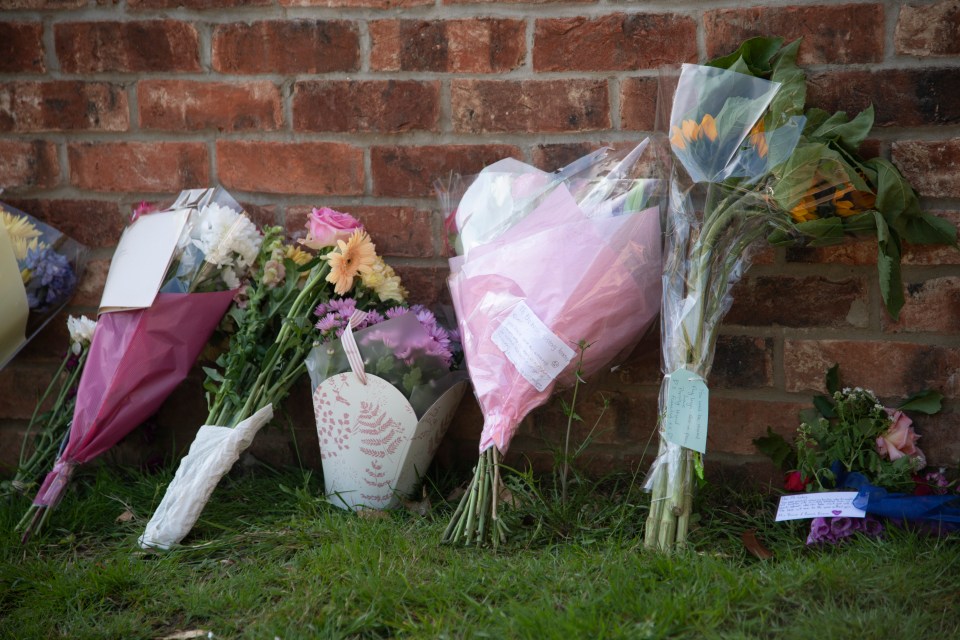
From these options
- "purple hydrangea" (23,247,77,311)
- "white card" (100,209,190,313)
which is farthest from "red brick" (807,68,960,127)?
"purple hydrangea" (23,247,77,311)

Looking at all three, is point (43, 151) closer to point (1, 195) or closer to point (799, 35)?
point (1, 195)

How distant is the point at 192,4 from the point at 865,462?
1.59 m

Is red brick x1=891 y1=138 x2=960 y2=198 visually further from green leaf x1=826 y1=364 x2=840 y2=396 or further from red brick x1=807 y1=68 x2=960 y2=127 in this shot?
green leaf x1=826 y1=364 x2=840 y2=396

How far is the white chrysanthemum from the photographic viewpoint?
1673 millimetres

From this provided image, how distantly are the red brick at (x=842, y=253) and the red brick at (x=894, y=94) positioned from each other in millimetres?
211

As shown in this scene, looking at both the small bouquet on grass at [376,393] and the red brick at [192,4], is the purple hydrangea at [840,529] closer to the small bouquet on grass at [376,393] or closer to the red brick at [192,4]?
the small bouquet on grass at [376,393]

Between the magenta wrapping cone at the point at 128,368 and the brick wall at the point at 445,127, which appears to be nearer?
the brick wall at the point at 445,127

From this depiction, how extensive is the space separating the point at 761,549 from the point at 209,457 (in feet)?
3.19

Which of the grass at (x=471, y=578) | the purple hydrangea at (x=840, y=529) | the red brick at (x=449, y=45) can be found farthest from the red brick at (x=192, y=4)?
the purple hydrangea at (x=840, y=529)

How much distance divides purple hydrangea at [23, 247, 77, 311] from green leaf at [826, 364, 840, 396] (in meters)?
1.57

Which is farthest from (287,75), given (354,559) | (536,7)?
(354,559)

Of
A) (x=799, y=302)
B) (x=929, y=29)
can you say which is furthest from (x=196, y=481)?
(x=929, y=29)

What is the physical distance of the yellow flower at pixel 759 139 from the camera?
4.50 ft

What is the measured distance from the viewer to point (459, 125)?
5.68 ft
